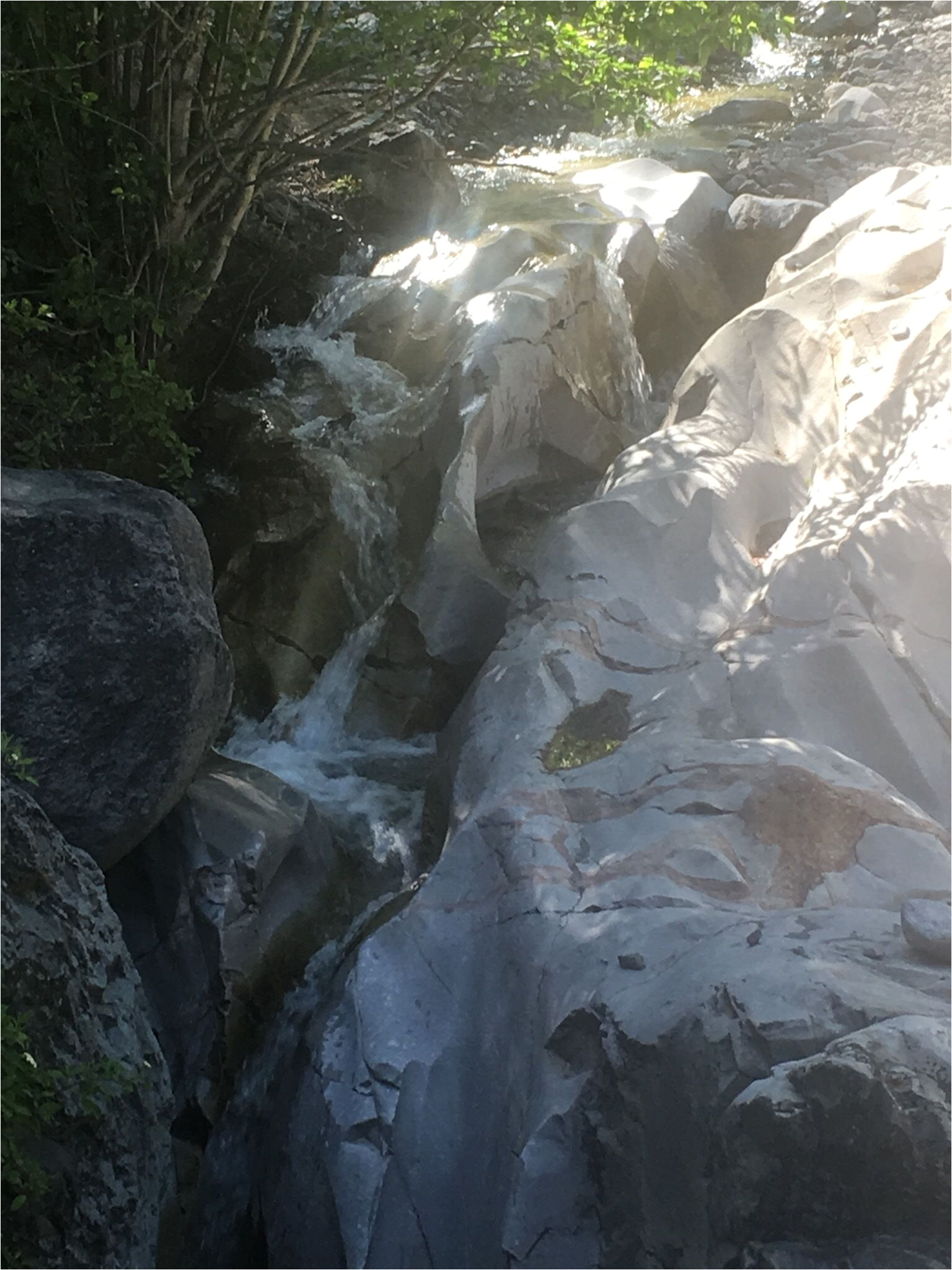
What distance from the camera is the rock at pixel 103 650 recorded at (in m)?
4.37

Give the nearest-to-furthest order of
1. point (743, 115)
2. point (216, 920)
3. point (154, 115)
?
1. point (216, 920)
2. point (154, 115)
3. point (743, 115)

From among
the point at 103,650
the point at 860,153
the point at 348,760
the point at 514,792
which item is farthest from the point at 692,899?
the point at 860,153

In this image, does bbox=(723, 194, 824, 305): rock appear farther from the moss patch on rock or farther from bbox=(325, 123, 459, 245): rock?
the moss patch on rock

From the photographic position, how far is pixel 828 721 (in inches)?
197

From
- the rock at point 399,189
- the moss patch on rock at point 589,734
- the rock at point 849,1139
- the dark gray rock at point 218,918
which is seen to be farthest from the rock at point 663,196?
the rock at point 849,1139

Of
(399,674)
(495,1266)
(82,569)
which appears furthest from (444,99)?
(495,1266)

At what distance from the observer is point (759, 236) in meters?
10.1

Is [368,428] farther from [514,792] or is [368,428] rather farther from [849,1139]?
[849,1139]

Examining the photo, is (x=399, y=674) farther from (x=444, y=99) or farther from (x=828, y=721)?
(x=444, y=99)

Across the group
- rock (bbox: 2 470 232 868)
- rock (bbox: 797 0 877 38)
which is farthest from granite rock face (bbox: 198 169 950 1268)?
rock (bbox: 797 0 877 38)

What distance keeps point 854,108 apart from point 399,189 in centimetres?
668

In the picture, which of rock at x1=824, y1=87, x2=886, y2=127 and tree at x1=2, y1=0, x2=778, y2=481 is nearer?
tree at x1=2, y1=0, x2=778, y2=481

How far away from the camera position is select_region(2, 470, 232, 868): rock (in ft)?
14.3

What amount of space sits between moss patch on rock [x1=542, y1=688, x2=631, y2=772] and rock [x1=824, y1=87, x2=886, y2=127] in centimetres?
1100
